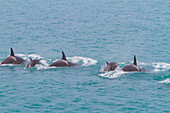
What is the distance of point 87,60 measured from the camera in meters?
54.1

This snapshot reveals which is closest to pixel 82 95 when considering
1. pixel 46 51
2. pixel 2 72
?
pixel 2 72

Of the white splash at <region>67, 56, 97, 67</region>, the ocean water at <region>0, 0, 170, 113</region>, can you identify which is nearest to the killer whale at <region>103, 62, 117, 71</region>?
the ocean water at <region>0, 0, 170, 113</region>

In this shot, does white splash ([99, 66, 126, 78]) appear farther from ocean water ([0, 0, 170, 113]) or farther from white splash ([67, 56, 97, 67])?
white splash ([67, 56, 97, 67])

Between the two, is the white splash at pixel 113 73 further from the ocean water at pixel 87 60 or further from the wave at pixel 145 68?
the ocean water at pixel 87 60

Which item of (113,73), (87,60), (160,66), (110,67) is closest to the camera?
(113,73)

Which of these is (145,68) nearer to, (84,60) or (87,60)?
(87,60)

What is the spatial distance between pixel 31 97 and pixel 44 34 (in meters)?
43.3

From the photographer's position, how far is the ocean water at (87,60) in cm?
3691

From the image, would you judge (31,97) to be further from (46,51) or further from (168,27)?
(168,27)

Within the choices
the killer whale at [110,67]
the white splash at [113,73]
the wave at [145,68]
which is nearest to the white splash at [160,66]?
the wave at [145,68]

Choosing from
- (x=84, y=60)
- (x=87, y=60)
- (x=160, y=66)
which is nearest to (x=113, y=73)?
(x=160, y=66)

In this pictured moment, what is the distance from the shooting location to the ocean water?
3691cm

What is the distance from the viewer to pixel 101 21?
3974 inches

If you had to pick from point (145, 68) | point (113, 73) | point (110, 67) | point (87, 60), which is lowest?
point (113, 73)
